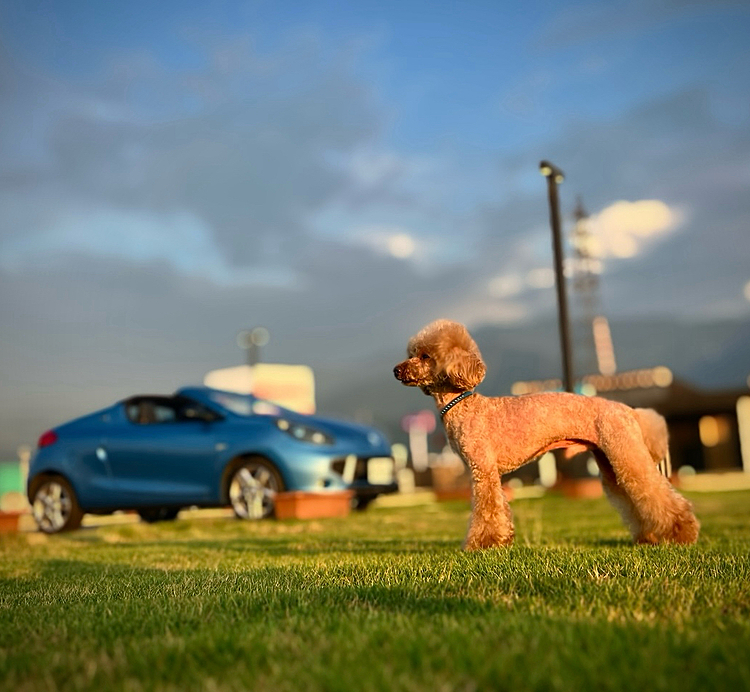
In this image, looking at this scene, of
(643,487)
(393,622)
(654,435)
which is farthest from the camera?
(654,435)

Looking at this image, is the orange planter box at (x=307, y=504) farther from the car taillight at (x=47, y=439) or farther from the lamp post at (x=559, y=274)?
the lamp post at (x=559, y=274)

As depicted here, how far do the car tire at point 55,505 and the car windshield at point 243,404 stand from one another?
7.78 ft

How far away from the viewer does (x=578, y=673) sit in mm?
2359

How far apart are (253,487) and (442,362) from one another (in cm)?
581

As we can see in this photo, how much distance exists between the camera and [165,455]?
37.4 ft

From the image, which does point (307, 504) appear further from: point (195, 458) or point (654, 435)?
point (654, 435)

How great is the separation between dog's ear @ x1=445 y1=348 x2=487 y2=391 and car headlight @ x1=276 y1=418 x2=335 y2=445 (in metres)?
5.45

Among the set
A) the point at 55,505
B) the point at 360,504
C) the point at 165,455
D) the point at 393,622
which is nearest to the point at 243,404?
the point at 165,455

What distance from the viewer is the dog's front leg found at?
588 centimetres

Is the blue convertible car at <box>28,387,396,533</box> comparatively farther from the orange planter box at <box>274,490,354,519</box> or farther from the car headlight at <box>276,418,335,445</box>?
the orange planter box at <box>274,490,354,519</box>

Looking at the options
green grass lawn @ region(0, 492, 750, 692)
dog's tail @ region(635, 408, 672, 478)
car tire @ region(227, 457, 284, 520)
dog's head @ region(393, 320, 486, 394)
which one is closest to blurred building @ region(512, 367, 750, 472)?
car tire @ region(227, 457, 284, 520)

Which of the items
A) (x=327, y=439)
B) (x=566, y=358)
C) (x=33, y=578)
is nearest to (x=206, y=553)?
(x=33, y=578)

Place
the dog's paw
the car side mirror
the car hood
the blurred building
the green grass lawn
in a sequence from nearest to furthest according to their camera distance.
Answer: the green grass lawn, the dog's paw, the car side mirror, the car hood, the blurred building

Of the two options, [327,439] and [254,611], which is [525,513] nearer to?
[327,439]
